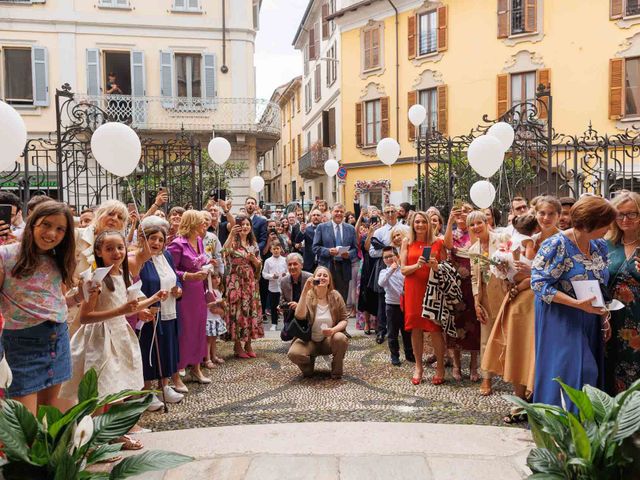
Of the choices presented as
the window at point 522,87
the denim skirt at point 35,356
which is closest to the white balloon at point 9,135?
the denim skirt at point 35,356

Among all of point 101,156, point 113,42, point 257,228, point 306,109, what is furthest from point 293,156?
point 101,156

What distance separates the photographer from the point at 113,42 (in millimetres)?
19484

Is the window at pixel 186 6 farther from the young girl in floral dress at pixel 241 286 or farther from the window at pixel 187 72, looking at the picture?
the young girl in floral dress at pixel 241 286

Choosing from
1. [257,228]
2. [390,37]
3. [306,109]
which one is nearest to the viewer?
[257,228]

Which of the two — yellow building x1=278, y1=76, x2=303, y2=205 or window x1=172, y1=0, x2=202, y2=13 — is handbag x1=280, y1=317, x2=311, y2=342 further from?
yellow building x1=278, y1=76, x2=303, y2=205

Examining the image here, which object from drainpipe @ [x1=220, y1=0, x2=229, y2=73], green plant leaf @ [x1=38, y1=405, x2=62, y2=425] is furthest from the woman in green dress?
drainpipe @ [x1=220, y1=0, x2=229, y2=73]

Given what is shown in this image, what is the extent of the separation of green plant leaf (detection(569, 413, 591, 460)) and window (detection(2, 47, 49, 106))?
64.1 feet

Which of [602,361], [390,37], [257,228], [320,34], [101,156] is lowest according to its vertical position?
[602,361]

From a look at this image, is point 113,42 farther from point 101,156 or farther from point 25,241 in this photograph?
point 25,241

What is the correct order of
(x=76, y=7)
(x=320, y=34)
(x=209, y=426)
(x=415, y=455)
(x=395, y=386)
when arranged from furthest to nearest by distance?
1. (x=320, y=34)
2. (x=76, y=7)
3. (x=395, y=386)
4. (x=209, y=426)
5. (x=415, y=455)

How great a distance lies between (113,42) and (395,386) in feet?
56.8

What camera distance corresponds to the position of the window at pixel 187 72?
2011 centimetres

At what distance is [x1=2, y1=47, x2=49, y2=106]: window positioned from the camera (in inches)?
736

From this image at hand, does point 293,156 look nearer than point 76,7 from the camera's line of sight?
No
